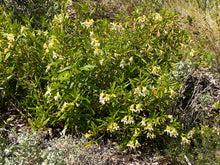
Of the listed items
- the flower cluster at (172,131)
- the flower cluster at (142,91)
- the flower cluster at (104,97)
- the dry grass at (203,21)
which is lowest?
the flower cluster at (172,131)

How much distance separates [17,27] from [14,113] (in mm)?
1044

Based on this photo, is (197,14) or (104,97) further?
(197,14)

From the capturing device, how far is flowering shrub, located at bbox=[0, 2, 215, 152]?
249 centimetres

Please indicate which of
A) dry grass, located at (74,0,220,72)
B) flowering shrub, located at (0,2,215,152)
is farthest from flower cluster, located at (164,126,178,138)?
dry grass, located at (74,0,220,72)

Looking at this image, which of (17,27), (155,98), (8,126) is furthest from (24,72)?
(155,98)

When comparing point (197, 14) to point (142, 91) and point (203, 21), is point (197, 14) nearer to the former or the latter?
point (203, 21)

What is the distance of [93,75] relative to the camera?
8.80 ft

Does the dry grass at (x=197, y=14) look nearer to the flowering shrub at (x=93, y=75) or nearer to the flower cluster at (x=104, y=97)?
the flowering shrub at (x=93, y=75)

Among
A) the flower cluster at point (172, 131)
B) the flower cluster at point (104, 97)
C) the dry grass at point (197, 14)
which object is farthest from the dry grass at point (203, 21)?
the flower cluster at point (104, 97)

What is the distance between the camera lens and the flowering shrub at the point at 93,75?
2.49 m

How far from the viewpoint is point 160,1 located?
5906 mm

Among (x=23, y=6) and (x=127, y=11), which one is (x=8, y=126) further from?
(x=127, y=11)

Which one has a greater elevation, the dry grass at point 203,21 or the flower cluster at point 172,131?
the dry grass at point 203,21

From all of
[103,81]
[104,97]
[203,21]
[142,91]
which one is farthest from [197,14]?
[104,97]
